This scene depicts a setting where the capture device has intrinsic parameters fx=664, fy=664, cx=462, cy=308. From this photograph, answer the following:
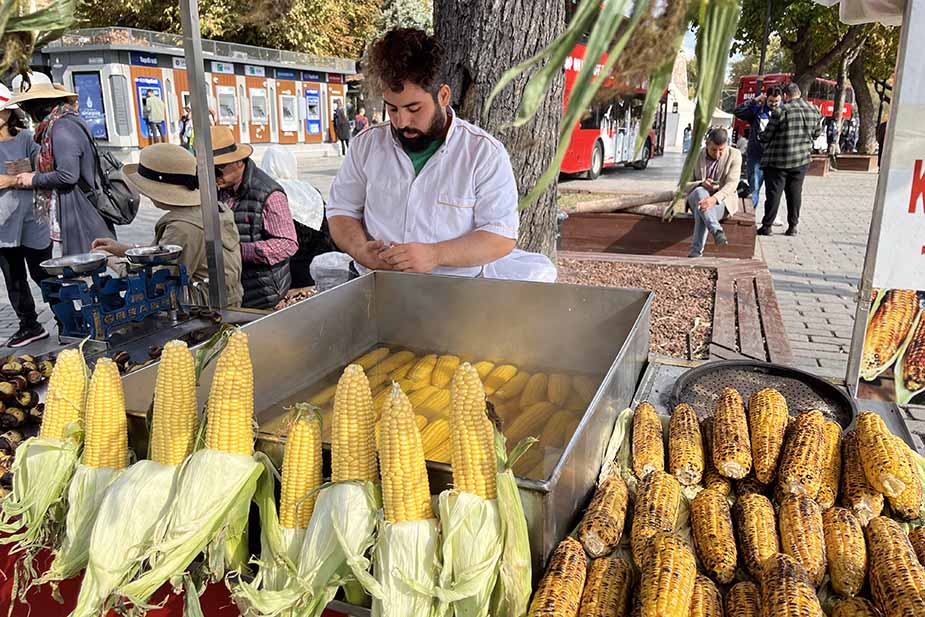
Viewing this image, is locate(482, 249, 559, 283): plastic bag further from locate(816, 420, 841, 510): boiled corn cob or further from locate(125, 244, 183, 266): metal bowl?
locate(816, 420, 841, 510): boiled corn cob

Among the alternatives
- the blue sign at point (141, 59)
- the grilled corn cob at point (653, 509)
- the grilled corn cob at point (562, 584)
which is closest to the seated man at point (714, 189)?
the grilled corn cob at point (653, 509)

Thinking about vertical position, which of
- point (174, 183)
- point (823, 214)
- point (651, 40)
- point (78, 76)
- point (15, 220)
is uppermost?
point (78, 76)

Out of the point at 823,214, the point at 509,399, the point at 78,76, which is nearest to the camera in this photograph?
the point at 509,399

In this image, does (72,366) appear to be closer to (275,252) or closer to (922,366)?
(275,252)

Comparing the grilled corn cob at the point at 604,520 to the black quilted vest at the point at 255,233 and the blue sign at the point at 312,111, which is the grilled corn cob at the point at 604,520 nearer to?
the black quilted vest at the point at 255,233

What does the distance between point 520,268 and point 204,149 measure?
189 cm

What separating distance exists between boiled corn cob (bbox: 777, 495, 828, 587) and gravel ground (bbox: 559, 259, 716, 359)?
414 cm

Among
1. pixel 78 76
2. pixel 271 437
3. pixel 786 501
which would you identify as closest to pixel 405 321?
pixel 271 437

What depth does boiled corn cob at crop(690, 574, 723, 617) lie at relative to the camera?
133 cm

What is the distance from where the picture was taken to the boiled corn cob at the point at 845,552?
1442mm

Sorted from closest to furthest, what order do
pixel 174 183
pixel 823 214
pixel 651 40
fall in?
pixel 651 40 < pixel 174 183 < pixel 823 214

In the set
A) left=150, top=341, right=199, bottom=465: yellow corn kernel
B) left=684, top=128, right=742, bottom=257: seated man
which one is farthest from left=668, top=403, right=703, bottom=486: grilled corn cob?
left=684, top=128, right=742, bottom=257: seated man

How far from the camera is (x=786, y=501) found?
1641 millimetres

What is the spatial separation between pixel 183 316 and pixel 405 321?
1288 millimetres
